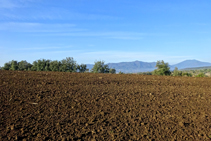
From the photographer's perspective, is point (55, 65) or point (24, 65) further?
point (24, 65)

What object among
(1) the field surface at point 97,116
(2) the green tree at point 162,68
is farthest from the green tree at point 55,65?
(1) the field surface at point 97,116

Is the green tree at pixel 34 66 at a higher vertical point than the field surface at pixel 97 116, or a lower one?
higher

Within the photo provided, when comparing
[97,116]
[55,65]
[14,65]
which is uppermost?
[14,65]

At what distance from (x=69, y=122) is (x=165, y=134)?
10.8ft

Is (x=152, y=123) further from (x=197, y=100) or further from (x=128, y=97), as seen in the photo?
(x=197, y=100)

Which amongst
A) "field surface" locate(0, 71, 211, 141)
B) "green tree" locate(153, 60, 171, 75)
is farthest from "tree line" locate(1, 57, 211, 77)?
"field surface" locate(0, 71, 211, 141)

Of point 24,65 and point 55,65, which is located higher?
point 24,65

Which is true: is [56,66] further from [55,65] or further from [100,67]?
[100,67]

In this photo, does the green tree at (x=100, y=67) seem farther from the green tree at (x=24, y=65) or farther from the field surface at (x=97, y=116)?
the field surface at (x=97, y=116)

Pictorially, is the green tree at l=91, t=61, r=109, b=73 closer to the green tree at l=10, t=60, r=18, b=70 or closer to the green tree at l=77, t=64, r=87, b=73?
the green tree at l=77, t=64, r=87, b=73

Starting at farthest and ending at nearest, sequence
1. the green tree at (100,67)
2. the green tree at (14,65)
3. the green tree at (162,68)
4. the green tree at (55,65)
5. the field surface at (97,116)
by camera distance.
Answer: the green tree at (14,65)
the green tree at (100,67)
the green tree at (55,65)
the green tree at (162,68)
the field surface at (97,116)

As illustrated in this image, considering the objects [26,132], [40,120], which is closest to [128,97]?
[40,120]

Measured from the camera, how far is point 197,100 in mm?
10703

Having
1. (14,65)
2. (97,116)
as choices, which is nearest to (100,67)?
(14,65)
